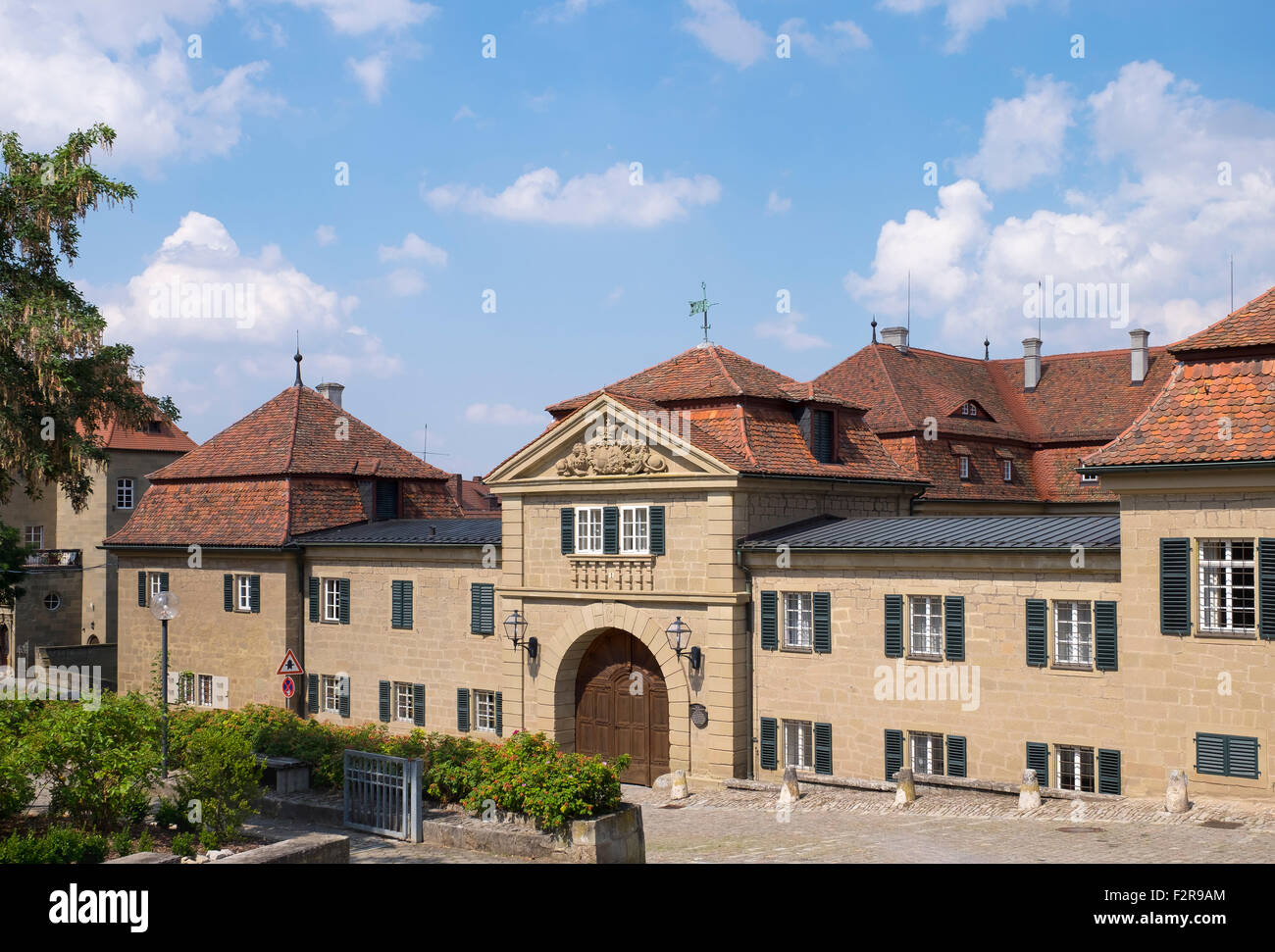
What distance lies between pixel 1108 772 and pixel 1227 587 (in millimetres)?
4293

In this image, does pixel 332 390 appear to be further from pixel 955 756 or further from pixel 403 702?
pixel 955 756

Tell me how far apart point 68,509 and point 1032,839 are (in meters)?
56.4

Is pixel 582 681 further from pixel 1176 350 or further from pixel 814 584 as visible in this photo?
pixel 1176 350

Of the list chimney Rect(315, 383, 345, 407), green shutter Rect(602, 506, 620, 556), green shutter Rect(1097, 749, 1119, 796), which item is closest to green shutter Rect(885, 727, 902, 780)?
green shutter Rect(1097, 749, 1119, 796)

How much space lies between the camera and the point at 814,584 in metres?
27.5

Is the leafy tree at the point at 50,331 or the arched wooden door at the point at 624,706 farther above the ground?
the leafy tree at the point at 50,331

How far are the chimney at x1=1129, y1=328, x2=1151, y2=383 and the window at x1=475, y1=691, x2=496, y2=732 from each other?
3108 centimetres

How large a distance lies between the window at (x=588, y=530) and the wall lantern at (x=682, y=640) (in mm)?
2894

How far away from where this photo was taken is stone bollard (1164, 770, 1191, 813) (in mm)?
20859

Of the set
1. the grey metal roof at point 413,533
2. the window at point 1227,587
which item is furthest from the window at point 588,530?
the window at point 1227,587

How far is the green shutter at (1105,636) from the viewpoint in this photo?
23484 millimetres

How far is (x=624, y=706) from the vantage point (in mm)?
30891

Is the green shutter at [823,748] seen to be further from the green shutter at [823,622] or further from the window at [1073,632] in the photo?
the window at [1073,632]
